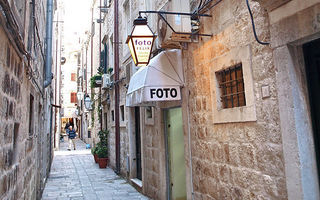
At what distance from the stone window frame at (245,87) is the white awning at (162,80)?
1000 mm

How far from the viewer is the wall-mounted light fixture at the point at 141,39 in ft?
15.0

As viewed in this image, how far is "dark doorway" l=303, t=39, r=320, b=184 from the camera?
252cm

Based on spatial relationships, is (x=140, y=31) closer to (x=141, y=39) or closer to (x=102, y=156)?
(x=141, y=39)

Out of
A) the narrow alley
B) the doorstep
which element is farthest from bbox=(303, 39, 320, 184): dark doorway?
the doorstep

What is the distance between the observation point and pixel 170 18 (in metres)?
3.99

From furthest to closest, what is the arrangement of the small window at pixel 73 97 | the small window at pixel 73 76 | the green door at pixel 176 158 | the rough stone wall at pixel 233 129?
the small window at pixel 73 76
the small window at pixel 73 97
the green door at pixel 176 158
the rough stone wall at pixel 233 129

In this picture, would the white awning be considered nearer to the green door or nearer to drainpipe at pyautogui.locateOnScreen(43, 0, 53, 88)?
the green door

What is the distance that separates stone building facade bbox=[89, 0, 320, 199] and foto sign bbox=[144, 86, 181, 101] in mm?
249

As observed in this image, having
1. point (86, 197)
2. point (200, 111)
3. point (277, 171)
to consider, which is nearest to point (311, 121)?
point (277, 171)

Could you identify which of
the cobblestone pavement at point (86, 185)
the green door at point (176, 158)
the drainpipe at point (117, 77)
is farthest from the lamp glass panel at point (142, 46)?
the drainpipe at point (117, 77)

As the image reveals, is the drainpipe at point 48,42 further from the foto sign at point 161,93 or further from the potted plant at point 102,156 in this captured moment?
the potted plant at point 102,156

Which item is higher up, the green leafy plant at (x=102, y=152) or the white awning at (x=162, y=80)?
the white awning at (x=162, y=80)

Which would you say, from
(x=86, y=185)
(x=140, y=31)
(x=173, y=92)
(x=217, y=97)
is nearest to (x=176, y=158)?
(x=173, y=92)

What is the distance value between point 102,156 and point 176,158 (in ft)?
24.2
